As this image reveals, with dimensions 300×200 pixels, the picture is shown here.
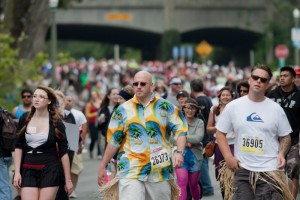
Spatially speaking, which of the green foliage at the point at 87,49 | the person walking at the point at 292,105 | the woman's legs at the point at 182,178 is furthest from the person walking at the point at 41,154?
the green foliage at the point at 87,49

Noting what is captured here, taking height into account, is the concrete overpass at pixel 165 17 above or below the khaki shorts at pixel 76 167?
above

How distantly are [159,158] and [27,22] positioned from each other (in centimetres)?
1934

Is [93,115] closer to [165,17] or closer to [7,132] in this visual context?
[7,132]

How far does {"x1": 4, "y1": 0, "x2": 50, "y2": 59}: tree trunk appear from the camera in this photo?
2945cm

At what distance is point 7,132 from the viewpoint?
12477mm

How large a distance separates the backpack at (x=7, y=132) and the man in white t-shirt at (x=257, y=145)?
2803 millimetres

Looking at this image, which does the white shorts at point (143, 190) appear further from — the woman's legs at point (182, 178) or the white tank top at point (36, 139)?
the woman's legs at point (182, 178)

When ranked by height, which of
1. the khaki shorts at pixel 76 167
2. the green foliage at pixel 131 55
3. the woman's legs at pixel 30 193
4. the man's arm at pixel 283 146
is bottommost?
the green foliage at pixel 131 55

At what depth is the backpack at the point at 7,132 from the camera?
→ 12.5 metres

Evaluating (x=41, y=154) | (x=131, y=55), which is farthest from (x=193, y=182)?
(x=131, y=55)

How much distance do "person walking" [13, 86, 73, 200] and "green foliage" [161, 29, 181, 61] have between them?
5878 centimetres

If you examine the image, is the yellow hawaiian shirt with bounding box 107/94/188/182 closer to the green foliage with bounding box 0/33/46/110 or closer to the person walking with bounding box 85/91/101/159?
the green foliage with bounding box 0/33/46/110

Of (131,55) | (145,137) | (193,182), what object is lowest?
(131,55)

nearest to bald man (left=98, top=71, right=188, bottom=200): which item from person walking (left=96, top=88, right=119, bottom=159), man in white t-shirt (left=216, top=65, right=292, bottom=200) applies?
man in white t-shirt (left=216, top=65, right=292, bottom=200)
